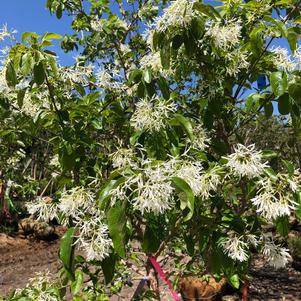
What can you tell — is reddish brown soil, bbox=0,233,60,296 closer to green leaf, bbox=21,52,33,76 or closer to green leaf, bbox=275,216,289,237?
green leaf, bbox=21,52,33,76

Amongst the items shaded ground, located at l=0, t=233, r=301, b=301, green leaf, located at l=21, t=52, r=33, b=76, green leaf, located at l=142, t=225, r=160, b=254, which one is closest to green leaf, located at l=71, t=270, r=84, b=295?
green leaf, located at l=142, t=225, r=160, b=254

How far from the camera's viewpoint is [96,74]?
1976 mm

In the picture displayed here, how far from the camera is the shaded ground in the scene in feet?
13.9

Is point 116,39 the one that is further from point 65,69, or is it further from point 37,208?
point 37,208

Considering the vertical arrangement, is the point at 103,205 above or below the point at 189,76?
below

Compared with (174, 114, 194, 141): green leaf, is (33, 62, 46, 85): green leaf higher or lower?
higher

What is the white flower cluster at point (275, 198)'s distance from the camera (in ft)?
3.54

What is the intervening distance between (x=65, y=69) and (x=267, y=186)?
3.25ft

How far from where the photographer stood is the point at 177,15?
137 cm

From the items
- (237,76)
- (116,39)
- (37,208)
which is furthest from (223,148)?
(116,39)

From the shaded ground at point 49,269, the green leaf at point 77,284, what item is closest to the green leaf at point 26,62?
the green leaf at point 77,284

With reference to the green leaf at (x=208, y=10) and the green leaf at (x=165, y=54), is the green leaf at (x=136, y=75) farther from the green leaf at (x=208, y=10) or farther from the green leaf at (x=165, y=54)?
the green leaf at (x=208, y=10)

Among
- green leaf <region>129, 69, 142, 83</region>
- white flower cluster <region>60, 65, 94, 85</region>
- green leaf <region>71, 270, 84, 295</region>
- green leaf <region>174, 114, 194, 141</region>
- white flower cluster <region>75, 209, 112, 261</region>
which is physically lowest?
green leaf <region>71, 270, 84, 295</region>

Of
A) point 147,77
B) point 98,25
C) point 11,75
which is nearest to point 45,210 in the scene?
point 11,75
